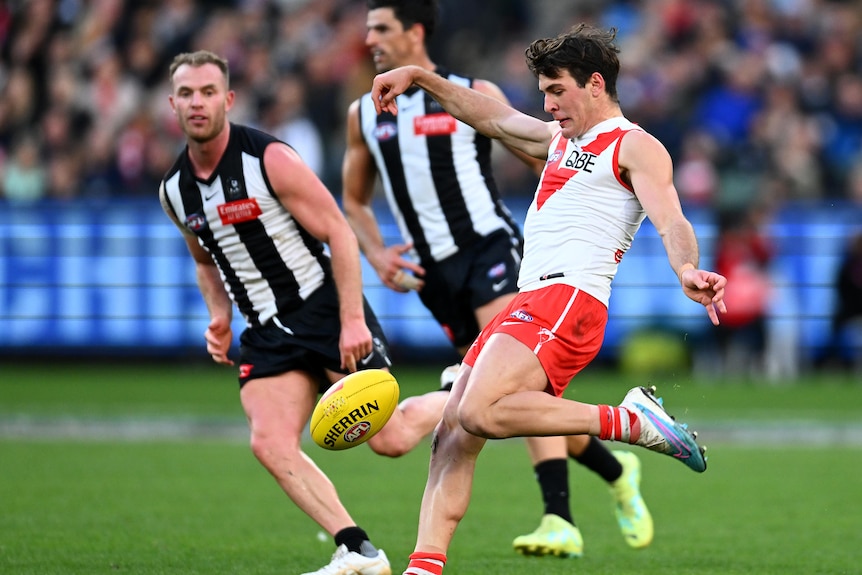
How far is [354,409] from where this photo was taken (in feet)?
20.6

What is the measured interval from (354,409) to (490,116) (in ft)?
4.99

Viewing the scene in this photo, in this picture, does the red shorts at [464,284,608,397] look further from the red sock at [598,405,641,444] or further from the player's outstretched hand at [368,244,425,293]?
the player's outstretched hand at [368,244,425,293]

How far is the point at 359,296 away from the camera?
6.75 m

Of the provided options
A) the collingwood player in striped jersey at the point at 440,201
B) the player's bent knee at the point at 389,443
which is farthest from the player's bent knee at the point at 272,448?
the collingwood player in striped jersey at the point at 440,201

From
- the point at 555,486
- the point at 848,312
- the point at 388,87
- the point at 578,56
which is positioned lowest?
the point at 848,312

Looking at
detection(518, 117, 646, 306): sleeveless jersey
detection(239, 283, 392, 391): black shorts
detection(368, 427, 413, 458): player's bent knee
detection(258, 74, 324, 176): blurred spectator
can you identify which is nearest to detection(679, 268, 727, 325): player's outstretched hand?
detection(518, 117, 646, 306): sleeveless jersey

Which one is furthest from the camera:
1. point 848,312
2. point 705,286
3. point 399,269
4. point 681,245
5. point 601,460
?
point 848,312

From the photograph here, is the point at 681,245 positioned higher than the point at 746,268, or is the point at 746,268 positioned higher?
the point at 681,245

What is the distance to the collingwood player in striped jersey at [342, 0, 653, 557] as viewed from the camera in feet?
26.3

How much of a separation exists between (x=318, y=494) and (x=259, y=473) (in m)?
4.43

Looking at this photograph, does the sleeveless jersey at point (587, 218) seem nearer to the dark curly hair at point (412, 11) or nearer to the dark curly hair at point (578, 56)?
the dark curly hair at point (578, 56)

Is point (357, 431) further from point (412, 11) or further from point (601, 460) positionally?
point (412, 11)

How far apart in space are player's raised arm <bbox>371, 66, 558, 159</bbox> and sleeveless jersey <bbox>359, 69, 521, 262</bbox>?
139cm

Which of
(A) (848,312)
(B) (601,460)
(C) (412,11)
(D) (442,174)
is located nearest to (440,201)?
(D) (442,174)
